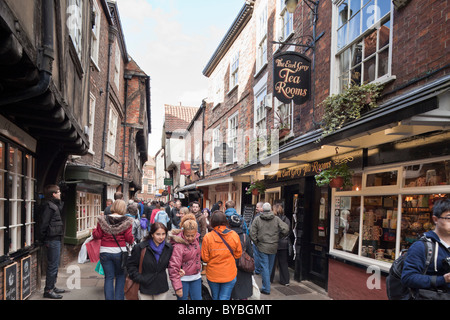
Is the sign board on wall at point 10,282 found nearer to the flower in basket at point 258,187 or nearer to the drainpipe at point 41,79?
the drainpipe at point 41,79

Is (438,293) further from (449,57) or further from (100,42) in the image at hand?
(100,42)

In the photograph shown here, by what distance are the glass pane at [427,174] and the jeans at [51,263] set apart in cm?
572

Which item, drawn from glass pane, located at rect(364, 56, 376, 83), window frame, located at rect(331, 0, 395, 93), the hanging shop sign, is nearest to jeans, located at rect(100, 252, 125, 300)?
the hanging shop sign

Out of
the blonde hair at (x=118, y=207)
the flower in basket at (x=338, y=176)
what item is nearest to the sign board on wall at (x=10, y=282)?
the blonde hair at (x=118, y=207)

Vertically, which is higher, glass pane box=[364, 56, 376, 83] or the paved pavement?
glass pane box=[364, 56, 376, 83]

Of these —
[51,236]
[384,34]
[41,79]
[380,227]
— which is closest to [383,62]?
[384,34]

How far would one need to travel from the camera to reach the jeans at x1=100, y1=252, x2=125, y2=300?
15.1 feet

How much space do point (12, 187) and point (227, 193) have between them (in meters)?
11.2

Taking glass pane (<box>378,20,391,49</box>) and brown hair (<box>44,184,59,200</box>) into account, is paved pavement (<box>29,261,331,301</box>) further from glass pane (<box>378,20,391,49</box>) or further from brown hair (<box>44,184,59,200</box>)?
glass pane (<box>378,20,391,49</box>)

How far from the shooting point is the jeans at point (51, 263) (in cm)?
539

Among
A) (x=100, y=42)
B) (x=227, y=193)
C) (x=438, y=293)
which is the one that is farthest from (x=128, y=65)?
(x=438, y=293)

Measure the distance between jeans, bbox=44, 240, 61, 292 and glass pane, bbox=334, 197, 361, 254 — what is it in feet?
16.7

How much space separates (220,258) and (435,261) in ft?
7.79

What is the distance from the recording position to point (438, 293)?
2.56 metres
